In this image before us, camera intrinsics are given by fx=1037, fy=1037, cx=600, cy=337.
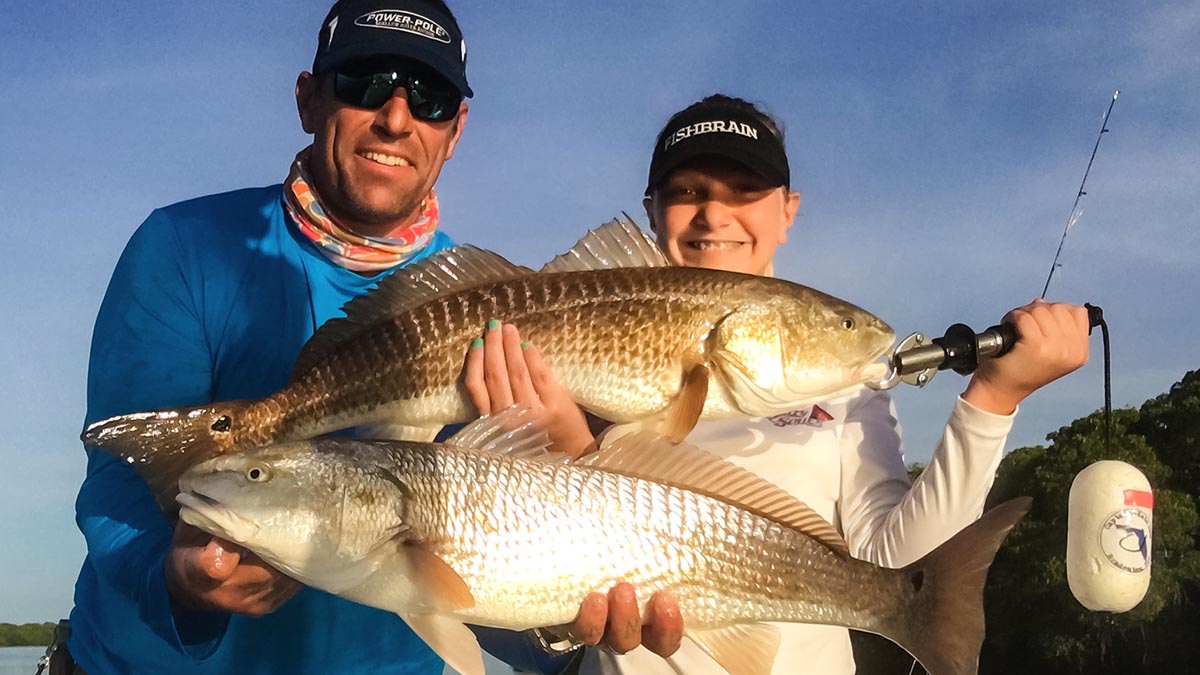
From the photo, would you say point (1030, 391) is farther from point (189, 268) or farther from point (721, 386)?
point (189, 268)

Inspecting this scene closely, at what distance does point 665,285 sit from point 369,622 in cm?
189

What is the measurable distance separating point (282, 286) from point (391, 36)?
1.09 metres

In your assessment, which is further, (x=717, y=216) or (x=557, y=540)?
(x=717, y=216)

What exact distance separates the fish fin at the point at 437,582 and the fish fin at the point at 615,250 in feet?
3.89

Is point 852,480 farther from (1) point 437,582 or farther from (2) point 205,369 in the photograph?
(2) point 205,369

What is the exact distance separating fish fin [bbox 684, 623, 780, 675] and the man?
1.11 meters

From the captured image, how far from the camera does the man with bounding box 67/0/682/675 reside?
3.68 meters

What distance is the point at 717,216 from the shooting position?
14.5 ft

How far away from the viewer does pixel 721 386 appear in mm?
3416

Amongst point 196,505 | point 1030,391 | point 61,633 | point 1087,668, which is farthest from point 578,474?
point 1087,668

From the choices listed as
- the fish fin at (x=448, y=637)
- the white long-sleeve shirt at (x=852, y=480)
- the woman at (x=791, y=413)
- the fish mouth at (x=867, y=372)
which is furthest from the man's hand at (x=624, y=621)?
the fish mouth at (x=867, y=372)

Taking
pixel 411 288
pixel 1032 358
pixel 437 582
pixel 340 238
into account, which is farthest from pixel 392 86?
pixel 1032 358

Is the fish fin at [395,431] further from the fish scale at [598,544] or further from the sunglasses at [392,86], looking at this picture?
the sunglasses at [392,86]

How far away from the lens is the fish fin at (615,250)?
3643 millimetres
